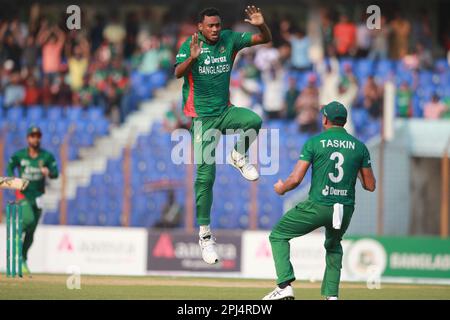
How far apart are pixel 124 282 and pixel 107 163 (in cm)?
802

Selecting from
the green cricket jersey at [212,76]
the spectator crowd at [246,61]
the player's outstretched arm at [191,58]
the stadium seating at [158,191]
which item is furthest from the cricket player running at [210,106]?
the spectator crowd at [246,61]

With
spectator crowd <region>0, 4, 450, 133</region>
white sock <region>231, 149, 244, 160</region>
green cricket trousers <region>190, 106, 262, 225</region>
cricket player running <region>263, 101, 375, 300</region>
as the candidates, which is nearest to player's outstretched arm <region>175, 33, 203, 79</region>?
green cricket trousers <region>190, 106, 262, 225</region>

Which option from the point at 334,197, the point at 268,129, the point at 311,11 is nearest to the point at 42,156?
the point at 268,129

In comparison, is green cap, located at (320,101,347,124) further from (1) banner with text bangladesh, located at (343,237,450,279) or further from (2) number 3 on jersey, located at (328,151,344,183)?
(1) banner with text bangladesh, located at (343,237,450,279)

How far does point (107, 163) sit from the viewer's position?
2591 cm

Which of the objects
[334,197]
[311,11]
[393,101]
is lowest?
[334,197]

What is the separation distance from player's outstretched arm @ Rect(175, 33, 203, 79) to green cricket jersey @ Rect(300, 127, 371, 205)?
195 centimetres

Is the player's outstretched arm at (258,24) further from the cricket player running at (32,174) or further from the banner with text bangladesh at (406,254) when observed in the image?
the banner with text bangladesh at (406,254)

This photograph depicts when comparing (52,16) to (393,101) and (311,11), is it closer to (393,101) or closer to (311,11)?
(311,11)

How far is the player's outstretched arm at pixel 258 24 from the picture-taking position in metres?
15.3

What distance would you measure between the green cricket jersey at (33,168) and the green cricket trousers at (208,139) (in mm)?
5881

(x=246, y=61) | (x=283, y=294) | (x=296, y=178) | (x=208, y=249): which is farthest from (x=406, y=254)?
(x=296, y=178)

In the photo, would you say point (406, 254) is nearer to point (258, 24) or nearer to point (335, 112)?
point (258, 24)

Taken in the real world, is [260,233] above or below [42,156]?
below
